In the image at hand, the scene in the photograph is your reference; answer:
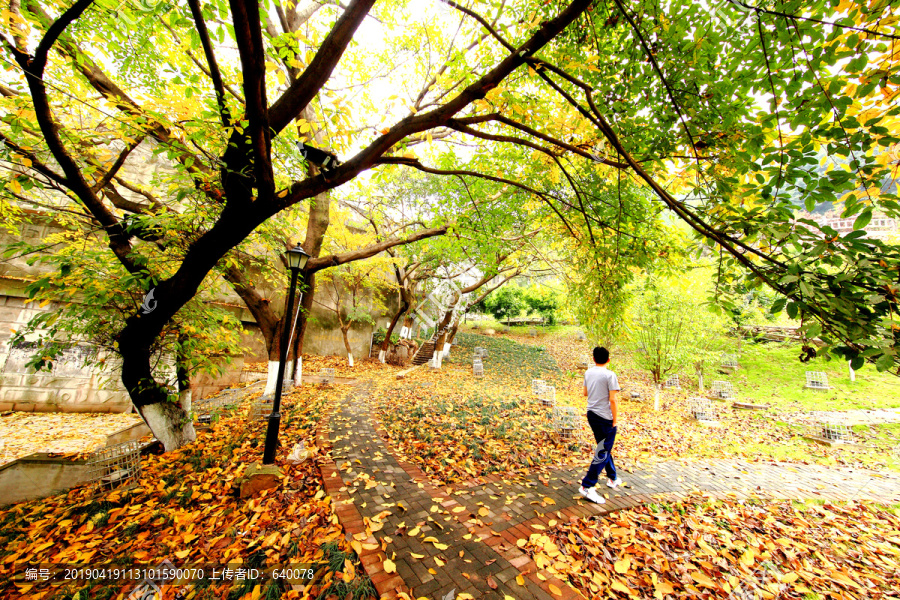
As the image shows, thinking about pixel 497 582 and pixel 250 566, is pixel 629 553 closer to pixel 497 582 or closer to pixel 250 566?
pixel 497 582

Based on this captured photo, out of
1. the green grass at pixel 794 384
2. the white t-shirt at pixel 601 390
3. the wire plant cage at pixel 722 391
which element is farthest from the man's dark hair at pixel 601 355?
the wire plant cage at pixel 722 391

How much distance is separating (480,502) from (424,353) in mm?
14263

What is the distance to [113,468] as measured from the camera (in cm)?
455

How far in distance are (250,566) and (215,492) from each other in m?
1.74

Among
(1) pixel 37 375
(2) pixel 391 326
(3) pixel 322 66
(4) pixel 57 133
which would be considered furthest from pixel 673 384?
(1) pixel 37 375

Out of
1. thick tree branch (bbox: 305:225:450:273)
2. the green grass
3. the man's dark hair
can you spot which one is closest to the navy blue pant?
the man's dark hair

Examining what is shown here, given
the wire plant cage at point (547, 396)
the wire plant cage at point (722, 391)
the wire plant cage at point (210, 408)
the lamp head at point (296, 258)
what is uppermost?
→ the lamp head at point (296, 258)

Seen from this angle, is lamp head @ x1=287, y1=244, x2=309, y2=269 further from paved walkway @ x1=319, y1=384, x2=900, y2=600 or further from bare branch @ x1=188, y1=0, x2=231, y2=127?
paved walkway @ x1=319, y1=384, x2=900, y2=600

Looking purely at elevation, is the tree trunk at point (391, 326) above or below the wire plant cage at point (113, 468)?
above

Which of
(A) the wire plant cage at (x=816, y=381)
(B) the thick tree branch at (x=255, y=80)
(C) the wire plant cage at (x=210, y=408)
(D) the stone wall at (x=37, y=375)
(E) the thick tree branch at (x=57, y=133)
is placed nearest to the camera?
(B) the thick tree branch at (x=255, y=80)

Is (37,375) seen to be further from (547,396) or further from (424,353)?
(547,396)

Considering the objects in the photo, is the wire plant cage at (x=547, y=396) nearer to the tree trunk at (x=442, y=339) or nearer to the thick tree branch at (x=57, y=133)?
the tree trunk at (x=442, y=339)

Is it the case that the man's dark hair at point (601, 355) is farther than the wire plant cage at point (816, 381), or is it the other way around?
the wire plant cage at point (816, 381)

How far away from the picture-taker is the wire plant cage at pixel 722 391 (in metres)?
14.3
